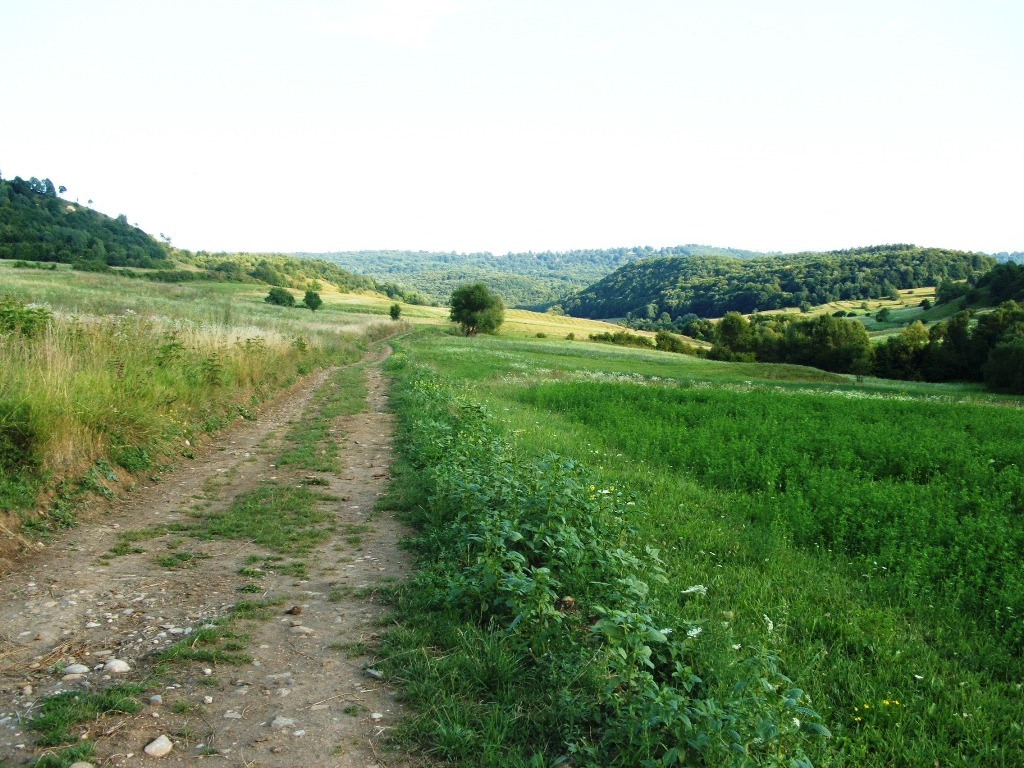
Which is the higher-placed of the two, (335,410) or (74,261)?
(74,261)

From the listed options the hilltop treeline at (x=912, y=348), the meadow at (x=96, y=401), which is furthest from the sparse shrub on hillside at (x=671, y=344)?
the meadow at (x=96, y=401)

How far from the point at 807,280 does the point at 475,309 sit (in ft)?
315

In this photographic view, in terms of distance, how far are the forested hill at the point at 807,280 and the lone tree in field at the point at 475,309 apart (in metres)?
78.3

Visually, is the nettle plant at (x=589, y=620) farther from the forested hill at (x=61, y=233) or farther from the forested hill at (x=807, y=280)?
the forested hill at (x=807, y=280)

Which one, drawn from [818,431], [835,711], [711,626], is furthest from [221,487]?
[818,431]

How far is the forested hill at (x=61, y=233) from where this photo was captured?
235ft

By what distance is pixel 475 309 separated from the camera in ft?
278

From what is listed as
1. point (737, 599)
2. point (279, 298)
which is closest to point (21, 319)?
point (737, 599)

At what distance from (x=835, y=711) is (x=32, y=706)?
5.30 metres

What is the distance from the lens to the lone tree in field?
84.4 metres

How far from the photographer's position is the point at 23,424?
24.0 feet

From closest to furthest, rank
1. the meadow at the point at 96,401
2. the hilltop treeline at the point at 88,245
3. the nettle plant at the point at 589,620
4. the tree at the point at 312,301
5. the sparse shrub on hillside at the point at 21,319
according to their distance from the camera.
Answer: the nettle plant at the point at 589,620 < the meadow at the point at 96,401 < the sparse shrub on hillside at the point at 21,319 < the hilltop treeline at the point at 88,245 < the tree at the point at 312,301

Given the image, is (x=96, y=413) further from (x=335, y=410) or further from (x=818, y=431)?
(x=818, y=431)

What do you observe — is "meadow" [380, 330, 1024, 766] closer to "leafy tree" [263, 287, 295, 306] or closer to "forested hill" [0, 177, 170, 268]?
"leafy tree" [263, 287, 295, 306]
